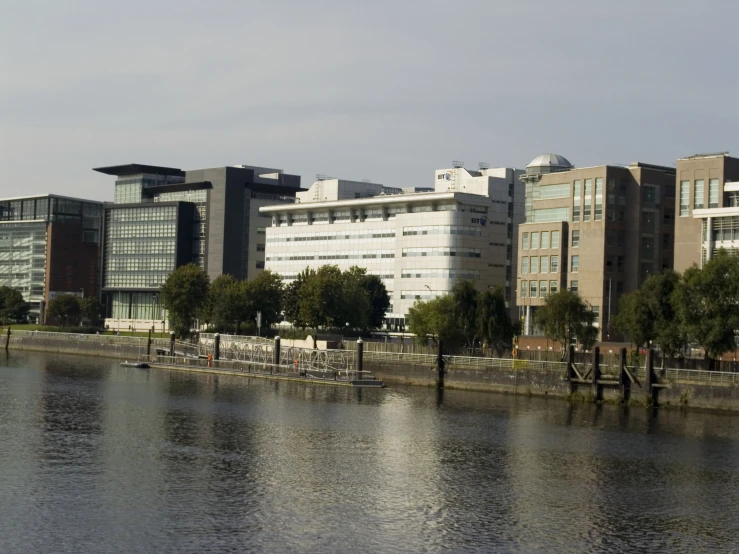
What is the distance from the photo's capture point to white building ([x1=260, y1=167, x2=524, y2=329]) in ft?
549

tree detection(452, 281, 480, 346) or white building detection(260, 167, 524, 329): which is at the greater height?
white building detection(260, 167, 524, 329)

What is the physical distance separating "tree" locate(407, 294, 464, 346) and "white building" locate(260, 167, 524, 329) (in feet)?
104

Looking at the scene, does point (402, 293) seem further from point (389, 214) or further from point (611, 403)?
point (611, 403)

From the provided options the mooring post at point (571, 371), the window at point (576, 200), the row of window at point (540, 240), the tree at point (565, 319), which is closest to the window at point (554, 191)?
the window at point (576, 200)

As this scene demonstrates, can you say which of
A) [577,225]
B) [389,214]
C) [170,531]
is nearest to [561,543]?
[170,531]

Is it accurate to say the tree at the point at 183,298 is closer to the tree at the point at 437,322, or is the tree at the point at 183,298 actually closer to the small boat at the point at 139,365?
the small boat at the point at 139,365

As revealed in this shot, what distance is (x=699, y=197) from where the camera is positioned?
120 metres

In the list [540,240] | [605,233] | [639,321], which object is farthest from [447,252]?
[639,321]

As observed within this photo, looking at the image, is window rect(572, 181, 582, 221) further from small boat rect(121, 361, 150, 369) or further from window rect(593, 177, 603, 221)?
small boat rect(121, 361, 150, 369)

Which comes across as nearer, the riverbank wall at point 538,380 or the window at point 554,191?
the riverbank wall at point 538,380

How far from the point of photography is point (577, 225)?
134 metres

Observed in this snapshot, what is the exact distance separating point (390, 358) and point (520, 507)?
6388 cm

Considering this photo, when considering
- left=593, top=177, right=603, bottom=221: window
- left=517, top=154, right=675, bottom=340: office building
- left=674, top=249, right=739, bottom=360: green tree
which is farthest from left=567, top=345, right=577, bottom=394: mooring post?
left=593, top=177, right=603, bottom=221: window

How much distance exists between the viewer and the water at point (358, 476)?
43.6m
